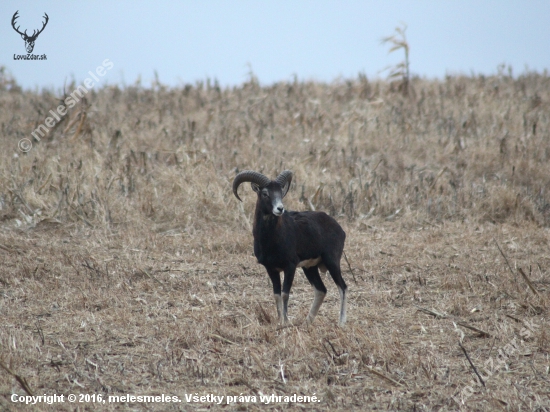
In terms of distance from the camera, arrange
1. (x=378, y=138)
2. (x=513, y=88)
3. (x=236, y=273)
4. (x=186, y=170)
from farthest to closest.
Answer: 1. (x=513, y=88)
2. (x=378, y=138)
3. (x=186, y=170)
4. (x=236, y=273)

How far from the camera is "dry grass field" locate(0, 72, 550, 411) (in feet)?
19.1

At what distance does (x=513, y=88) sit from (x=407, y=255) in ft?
41.3

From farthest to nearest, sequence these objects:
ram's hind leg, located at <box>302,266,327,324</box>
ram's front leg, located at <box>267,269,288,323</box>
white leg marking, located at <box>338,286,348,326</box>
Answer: ram's hind leg, located at <box>302,266,327,324</box>, white leg marking, located at <box>338,286,348,326</box>, ram's front leg, located at <box>267,269,288,323</box>

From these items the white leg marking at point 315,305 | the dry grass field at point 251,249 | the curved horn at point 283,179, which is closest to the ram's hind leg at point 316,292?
the white leg marking at point 315,305

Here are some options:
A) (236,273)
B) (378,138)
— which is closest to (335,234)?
(236,273)

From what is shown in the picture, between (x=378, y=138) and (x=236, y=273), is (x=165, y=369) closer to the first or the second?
(x=236, y=273)

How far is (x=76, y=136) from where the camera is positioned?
15.3 meters

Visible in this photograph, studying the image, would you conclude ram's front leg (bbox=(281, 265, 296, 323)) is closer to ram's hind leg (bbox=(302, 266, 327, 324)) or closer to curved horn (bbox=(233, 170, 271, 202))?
ram's hind leg (bbox=(302, 266, 327, 324))

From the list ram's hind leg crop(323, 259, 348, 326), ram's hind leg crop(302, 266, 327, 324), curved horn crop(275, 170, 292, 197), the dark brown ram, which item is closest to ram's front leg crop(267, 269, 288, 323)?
the dark brown ram

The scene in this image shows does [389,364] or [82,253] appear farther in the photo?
[82,253]

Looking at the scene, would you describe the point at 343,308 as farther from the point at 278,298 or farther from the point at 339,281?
the point at 278,298

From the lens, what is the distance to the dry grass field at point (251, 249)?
19.1 ft

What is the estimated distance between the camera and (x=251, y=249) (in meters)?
10.4

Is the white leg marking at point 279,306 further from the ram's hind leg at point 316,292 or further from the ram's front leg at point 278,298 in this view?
the ram's hind leg at point 316,292
